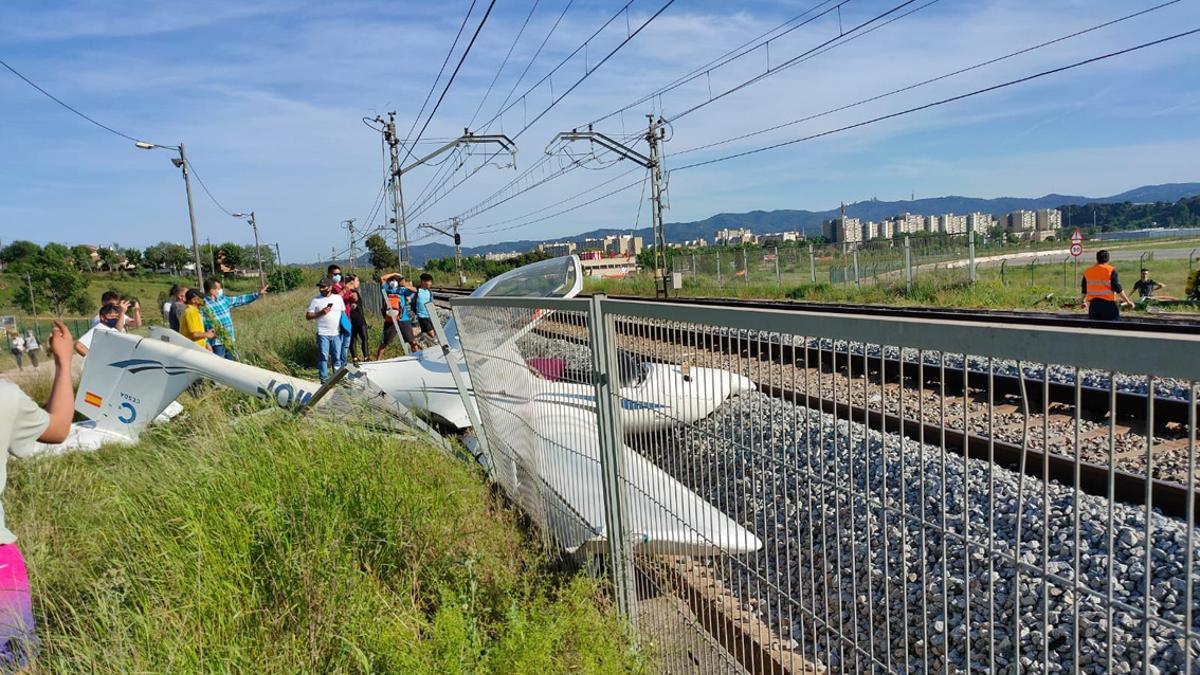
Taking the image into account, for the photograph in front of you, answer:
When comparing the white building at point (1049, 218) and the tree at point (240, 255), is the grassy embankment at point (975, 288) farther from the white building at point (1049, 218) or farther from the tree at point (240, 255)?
the tree at point (240, 255)

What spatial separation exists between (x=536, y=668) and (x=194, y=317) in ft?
32.2

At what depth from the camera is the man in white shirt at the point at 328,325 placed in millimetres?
11898

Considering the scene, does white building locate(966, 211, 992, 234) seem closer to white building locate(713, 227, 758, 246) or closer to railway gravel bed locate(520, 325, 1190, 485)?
railway gravel bed locate(520, 325, 1190, 485)

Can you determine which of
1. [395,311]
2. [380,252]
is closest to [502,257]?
[380,252]

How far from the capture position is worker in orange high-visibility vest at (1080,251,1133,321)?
1330cm

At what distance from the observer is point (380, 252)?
3093 inches

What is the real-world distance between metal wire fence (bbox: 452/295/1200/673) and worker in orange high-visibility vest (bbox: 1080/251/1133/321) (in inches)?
414

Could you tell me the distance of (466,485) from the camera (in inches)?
207

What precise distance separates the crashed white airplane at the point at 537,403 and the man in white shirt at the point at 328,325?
10.1 ft

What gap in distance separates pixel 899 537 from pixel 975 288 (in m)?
22.4

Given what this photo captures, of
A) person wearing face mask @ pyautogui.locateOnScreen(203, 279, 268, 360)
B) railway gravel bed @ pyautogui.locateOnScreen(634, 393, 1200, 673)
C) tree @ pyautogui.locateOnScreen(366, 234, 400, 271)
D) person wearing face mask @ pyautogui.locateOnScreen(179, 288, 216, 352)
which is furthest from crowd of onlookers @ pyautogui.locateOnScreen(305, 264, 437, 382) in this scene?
tree @ pyautogui.locateOnScreen(366, 234, 400, 271)

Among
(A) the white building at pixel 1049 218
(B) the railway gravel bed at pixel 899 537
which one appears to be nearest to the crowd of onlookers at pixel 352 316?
(B) the railway gravel bed at pixel 899 537

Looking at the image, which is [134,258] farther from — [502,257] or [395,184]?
[395,184]

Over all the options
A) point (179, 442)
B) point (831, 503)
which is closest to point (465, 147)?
point (179, 442)
